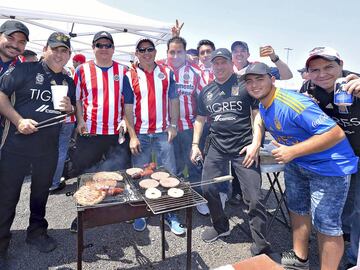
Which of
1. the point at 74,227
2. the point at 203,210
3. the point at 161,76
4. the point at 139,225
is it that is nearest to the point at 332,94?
the point at 161,76

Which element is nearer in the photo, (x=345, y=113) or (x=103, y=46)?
(x=345, y=113)

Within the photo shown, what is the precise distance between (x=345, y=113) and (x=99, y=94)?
3.35 metres

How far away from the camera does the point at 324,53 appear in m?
2.63

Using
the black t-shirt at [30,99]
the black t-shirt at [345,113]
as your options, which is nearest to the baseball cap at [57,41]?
the black t-shirt at [30,99]

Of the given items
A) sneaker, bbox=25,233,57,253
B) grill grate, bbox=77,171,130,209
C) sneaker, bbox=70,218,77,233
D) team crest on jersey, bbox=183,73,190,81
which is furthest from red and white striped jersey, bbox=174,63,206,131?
sneaker, bbox=25,233,57,253

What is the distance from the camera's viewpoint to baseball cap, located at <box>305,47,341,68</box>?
2.62 metres

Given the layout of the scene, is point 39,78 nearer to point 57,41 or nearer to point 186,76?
point 57,41

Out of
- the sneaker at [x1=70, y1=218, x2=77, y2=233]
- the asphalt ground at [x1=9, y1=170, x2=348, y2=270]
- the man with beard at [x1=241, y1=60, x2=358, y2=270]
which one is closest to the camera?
the man with beard at [x1=241, y1=60, x2=358, y2=270]

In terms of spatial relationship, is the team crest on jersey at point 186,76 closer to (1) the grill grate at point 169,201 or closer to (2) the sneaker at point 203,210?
(2) the sneaker at point 203,210

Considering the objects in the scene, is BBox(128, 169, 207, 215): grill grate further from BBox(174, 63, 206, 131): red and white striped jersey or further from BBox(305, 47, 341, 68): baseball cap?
BBox(174, 63, 206, 131): red and white striped jersey

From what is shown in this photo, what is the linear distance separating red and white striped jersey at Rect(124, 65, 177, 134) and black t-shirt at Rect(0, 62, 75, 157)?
1.20 m

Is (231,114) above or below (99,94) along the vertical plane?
below

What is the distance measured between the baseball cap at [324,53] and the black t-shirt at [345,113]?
38 centimetres

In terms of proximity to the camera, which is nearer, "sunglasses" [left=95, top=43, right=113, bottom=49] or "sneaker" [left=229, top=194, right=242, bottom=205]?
"sunglasses" [left=95, top=43, right=113, bottom=49]
